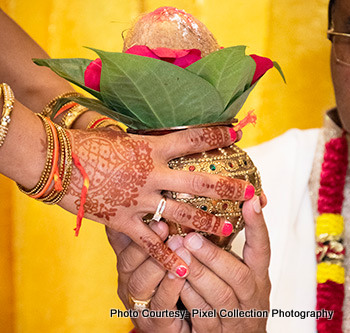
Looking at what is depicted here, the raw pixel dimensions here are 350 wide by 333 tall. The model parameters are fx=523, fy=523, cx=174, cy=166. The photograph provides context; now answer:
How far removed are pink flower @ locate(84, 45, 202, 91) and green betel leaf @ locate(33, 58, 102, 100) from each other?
2 cm

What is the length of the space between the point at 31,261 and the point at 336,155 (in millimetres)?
1083

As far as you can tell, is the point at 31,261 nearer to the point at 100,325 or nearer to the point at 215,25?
the point at 100,325

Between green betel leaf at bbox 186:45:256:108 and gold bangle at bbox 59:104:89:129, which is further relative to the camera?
gold bangle at bbox 59:104:89:129

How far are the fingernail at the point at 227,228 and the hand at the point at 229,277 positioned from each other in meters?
0.05

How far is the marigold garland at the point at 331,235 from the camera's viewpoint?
149cm

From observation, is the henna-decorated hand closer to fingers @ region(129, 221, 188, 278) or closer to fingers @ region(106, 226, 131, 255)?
fingers @ region(129, 221, 188, 278)

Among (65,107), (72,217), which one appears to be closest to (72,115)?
(65,107)

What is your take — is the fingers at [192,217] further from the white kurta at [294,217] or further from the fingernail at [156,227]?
the white kurta at [294,217]

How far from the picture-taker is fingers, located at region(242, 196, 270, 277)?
97 centimetres

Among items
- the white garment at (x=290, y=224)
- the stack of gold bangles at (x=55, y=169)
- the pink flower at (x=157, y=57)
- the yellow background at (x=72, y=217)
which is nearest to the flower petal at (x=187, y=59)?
the pink flower at (x=157, y=57)

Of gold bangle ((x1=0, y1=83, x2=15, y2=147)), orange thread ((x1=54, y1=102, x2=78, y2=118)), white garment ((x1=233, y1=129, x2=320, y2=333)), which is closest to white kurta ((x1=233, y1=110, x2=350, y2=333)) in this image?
white garment ((x1=233, y1=129, x2=320, y2=333))

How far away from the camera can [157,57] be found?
35.2 inches

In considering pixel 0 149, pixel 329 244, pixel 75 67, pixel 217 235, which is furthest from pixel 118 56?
pixel 329 244

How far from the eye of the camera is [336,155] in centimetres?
Result: 165
